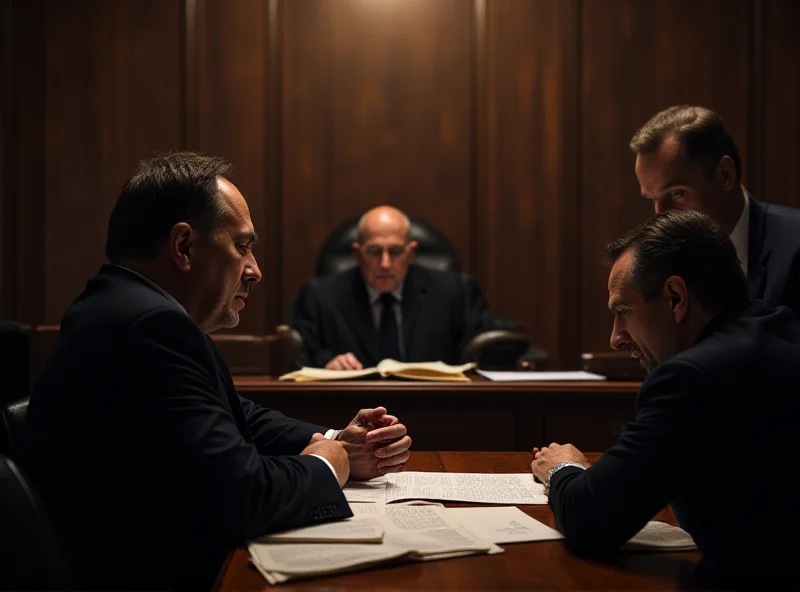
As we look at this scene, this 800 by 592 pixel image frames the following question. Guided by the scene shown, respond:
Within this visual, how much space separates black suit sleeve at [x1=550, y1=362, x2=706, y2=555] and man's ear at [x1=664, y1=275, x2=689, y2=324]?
0.16 metres

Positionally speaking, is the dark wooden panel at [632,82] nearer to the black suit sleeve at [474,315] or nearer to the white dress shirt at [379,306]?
the black suit sleeve at [474,315]

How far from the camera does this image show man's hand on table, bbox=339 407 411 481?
188 cm

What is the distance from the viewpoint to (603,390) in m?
2.97

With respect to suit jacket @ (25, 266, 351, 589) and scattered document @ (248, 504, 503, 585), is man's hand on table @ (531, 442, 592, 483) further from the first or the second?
suit jacket @ (25, 266, 351, 589)

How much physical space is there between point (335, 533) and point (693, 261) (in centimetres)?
76

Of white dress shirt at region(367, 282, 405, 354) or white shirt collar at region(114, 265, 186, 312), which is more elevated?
white shirt collar at region(114, 265, 186, 312)

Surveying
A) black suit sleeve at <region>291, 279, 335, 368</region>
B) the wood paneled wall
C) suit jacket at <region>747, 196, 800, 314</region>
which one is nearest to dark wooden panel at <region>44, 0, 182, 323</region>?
the wood paneled wall

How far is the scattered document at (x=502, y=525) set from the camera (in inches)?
56.7

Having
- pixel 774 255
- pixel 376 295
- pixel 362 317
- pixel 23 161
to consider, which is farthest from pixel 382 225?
pixel 23 161

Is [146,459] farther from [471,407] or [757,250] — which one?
[757,250]

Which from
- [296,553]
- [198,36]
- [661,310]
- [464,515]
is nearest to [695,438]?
[661,310]

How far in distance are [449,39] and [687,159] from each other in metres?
2.94

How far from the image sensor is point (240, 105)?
17.2ft

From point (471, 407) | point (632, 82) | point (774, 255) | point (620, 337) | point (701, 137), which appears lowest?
point (471, 407)
